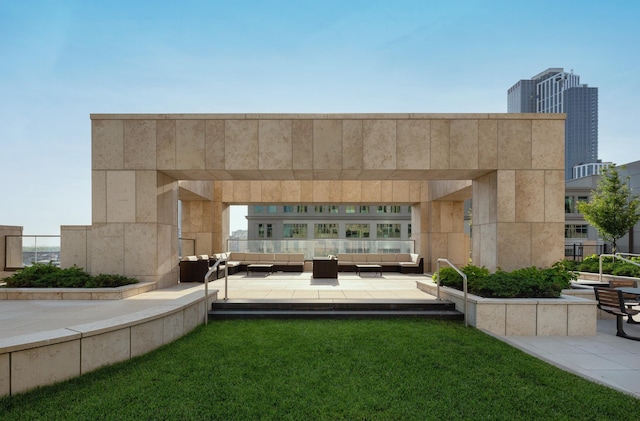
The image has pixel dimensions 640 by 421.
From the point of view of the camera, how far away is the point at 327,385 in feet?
15.8

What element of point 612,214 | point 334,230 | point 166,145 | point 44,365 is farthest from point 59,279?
point 334,230

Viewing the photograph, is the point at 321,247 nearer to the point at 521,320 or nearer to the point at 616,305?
the point at 521,320

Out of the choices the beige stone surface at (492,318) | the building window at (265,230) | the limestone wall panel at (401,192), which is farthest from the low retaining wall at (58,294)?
the building window at (265,230)

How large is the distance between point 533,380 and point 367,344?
2481mm

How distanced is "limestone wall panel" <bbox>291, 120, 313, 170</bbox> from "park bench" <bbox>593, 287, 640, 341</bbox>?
763 cm

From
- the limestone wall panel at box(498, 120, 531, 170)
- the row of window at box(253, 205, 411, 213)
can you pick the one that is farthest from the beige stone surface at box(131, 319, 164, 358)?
the row of window at box(253, 205, 411, 213)

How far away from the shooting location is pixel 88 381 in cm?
476

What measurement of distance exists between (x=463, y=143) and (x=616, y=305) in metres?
5.46

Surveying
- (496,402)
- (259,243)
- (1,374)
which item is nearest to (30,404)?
(1,374)

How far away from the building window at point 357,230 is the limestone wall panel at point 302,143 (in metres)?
59.0

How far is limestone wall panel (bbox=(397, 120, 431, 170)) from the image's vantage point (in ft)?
36.2

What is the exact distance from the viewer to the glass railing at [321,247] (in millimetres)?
20016

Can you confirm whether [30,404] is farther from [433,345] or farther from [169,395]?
[433,345]

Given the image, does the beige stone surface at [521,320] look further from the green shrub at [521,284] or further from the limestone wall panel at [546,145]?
the limestone wall panel at [546,145]
